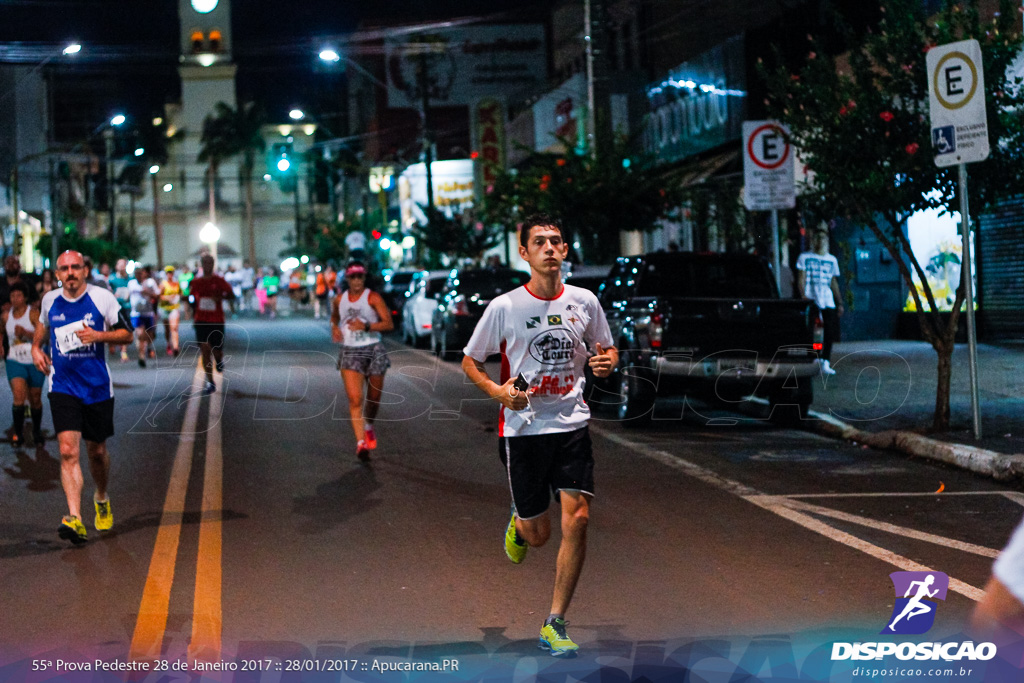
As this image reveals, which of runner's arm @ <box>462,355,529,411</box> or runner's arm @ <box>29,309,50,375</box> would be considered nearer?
runner's arm @ <box>462,355,529,411</box>

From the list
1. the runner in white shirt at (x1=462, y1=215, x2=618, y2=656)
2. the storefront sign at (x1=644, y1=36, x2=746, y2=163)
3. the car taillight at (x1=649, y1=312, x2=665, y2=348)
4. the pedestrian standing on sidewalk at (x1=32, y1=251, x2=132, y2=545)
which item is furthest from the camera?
the storefront sign at (x1=644, y1=36, x2=746, y2=163)

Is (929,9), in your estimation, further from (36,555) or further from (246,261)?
(246,261)

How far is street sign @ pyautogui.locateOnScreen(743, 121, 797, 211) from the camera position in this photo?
16.4 metres

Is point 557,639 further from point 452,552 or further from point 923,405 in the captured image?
point 923,405

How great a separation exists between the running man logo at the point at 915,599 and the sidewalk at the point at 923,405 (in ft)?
11.7

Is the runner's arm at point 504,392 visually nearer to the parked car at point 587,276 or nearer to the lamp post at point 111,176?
the parked car at point 587,276

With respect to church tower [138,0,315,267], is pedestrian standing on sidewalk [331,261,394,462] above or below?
below

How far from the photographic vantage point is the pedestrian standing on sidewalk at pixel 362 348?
12289 mm

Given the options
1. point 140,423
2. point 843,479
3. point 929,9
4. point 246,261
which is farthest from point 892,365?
point 246,261

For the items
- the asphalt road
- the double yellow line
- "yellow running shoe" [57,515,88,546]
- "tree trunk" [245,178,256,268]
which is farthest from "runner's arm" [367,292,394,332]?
"tree trunk" [245,178,256,268]

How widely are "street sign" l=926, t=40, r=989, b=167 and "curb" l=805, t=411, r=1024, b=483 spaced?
2593mm

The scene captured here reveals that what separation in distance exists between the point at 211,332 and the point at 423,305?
29.9ft

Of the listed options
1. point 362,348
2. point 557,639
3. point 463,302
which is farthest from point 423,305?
point 557,639

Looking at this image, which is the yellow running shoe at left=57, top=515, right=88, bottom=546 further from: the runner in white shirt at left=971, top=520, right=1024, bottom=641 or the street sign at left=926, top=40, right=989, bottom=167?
the street sign at left=926, top=40, right=989, bottom=167
